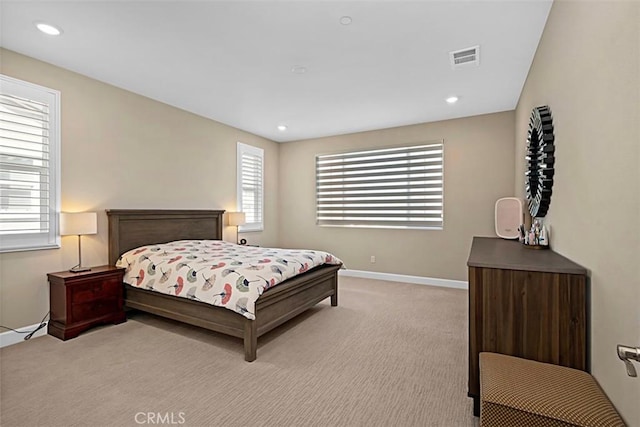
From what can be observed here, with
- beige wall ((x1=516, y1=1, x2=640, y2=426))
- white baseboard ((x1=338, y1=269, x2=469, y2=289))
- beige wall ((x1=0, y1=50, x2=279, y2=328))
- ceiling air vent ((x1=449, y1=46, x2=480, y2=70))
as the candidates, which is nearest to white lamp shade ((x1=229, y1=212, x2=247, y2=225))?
beige wall ((x1=0, y1=50, x2=279, y2=328))

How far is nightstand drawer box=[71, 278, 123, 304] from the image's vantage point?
3045mm

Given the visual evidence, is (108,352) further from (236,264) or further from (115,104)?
(115,104)

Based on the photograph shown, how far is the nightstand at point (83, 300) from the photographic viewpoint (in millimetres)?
2982

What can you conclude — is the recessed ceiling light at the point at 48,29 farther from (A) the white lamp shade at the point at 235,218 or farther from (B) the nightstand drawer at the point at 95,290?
(A) the white lamp shade at the point at 235,218

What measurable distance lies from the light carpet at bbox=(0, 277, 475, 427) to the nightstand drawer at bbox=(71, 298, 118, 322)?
159 millimetres

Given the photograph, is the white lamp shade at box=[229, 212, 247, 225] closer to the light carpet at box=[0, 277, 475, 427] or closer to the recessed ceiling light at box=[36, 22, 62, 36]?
the light carpet at box=[0, 277, 475, 427]

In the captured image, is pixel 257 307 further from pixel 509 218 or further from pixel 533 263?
pixel 509 218

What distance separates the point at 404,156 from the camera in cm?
539

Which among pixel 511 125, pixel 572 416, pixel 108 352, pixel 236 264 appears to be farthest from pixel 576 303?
pixel 511 125

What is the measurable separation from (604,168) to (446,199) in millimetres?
3721

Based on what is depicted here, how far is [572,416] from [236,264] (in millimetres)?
2545

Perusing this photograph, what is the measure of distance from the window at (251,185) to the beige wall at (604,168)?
4656 mm

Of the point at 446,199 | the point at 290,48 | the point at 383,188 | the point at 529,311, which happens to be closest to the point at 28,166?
the point at 290,48

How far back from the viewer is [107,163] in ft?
12.1
